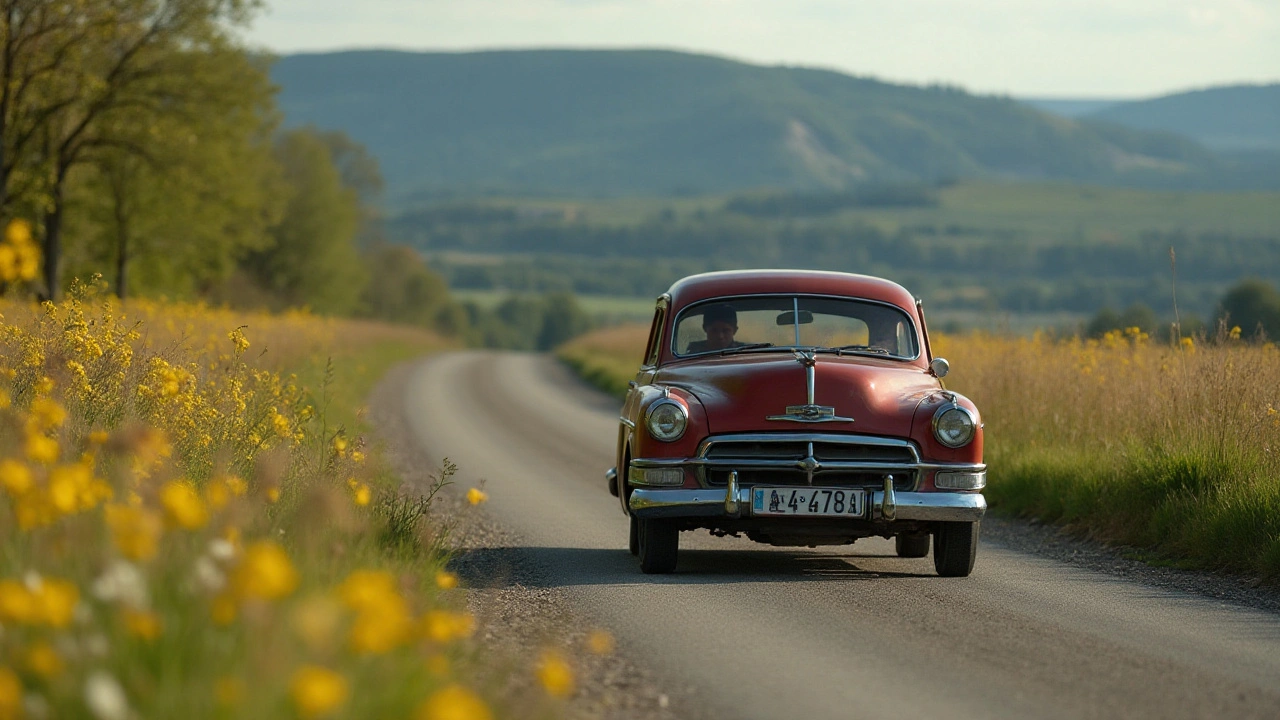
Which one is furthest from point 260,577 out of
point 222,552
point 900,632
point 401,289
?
point 401,289

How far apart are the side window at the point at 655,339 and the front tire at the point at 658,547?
1.72 metres

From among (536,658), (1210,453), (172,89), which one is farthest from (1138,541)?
(172,89)

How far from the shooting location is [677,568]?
9406mm

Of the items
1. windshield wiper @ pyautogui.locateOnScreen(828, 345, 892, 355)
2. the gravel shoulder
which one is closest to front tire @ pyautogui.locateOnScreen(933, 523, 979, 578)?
windshield wiper @ pyautogui.locateOnScreen(828, 345, 892, 355)

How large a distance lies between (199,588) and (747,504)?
197 inches

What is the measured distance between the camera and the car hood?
28.3 feet

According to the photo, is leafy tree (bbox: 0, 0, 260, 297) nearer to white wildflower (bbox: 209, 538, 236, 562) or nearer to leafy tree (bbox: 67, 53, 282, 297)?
leafy tree (bbox: 67, 53, 282, 297)

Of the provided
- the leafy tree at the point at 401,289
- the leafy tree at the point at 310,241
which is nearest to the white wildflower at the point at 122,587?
the leafy tree at the point at 310,241

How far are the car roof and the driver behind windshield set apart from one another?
11 centimetres

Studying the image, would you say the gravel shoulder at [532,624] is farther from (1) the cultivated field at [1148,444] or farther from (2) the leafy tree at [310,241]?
(2) the leafy tree at [310,241]

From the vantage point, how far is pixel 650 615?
752 centimetres

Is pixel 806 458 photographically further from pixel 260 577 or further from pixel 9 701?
pixel 9 701

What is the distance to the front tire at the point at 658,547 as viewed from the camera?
29.0 ft

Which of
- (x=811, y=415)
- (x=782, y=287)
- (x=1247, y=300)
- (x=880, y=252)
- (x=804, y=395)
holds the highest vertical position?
(x=782, y=287)
